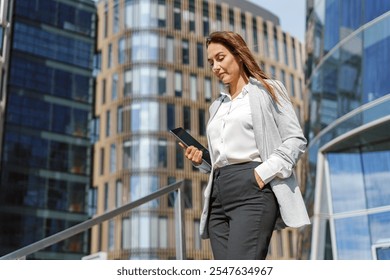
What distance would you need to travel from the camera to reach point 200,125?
33.2 meters

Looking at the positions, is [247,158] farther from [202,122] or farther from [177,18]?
[177,18]

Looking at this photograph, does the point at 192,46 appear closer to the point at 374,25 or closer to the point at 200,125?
the point at 200,125

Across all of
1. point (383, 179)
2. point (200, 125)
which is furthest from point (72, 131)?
point (383, 179)

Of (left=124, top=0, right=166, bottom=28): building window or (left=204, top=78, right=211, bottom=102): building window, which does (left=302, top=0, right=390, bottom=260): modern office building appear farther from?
(left=204, top=78, right=211, bottom=102): building window

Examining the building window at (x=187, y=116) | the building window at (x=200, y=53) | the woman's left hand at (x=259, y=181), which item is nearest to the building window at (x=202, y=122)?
the building window at (x=187, y=116)

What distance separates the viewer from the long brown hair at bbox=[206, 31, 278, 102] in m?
2.28

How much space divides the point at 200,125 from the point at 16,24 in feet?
34.4

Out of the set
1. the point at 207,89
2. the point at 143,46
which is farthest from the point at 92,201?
the point at 207,89

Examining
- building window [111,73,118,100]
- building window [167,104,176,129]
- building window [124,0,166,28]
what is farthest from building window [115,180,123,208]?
building window [124,0,166,28]

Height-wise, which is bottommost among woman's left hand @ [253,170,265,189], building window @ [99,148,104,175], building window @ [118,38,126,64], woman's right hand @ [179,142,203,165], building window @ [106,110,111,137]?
woman's left hand @ [253,170,265,189]

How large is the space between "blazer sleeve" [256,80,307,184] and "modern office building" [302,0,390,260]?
9139 millimetres

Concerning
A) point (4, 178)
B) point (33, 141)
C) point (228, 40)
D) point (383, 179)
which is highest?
point (33, 141)

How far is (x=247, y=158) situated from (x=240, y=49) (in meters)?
0.39
